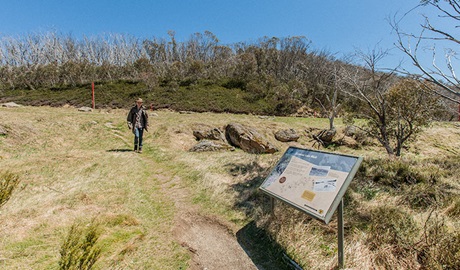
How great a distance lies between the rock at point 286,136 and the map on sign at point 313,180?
10516 mm

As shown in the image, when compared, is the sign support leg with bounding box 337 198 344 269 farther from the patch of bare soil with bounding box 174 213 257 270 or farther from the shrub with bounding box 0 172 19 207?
the shrub with bounding box 0 172 19 207

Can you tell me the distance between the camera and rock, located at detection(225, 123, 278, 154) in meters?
10.5

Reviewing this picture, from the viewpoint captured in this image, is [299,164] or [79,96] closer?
[299,164]

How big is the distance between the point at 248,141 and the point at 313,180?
784 centimetres

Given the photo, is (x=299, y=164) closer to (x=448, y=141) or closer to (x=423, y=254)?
(x=423, y=254)

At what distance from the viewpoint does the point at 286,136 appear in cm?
1362

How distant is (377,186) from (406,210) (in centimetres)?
90

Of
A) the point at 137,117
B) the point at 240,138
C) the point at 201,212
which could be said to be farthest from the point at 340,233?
the point at 240,138

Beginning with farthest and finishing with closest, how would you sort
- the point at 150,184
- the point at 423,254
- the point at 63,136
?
the point at 63,136 → the point at 150,184 → the point at 423,254

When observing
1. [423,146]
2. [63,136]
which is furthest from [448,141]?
[63,136]

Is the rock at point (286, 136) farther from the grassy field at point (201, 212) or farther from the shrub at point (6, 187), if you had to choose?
the shrub at point (6, 187)

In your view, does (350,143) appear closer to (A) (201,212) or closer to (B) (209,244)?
(A) (201,212)

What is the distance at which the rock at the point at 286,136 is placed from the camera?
13.6 metres

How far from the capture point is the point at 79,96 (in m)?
22.6
